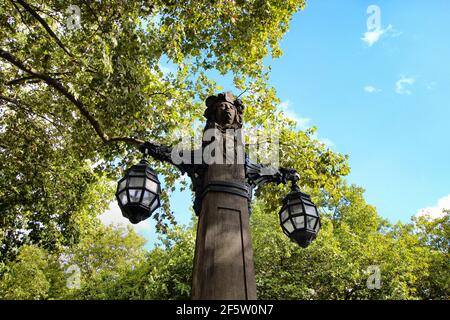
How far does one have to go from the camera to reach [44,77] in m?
7.45

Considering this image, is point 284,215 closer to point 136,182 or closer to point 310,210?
point 310,210

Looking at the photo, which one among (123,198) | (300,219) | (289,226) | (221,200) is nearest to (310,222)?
(300,219)

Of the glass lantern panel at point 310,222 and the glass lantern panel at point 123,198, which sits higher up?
the glass lantern panel at point 123,198

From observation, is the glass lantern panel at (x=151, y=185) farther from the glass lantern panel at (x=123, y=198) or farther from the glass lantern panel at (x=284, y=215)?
the glass lantern panel at (x=284, y=215)

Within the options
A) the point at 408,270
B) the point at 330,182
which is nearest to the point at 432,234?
the point at 408,270

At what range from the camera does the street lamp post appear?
288 cm

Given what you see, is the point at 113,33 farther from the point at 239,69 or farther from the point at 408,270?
the point at 408,270

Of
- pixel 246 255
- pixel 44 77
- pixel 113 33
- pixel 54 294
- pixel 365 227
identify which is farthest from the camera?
pixel 54 294

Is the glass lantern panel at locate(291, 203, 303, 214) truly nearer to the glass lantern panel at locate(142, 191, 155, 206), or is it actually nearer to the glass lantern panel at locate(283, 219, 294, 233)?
the glass lantern panel at locate(283, 219, 294, 233)

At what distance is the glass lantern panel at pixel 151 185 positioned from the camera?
368cm

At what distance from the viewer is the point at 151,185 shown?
371 cm

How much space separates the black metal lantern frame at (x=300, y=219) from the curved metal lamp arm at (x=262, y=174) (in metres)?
0.35

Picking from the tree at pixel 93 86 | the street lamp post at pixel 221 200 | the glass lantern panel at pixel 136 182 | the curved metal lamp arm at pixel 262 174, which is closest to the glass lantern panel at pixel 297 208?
the street lamp post at pixel 221 200
